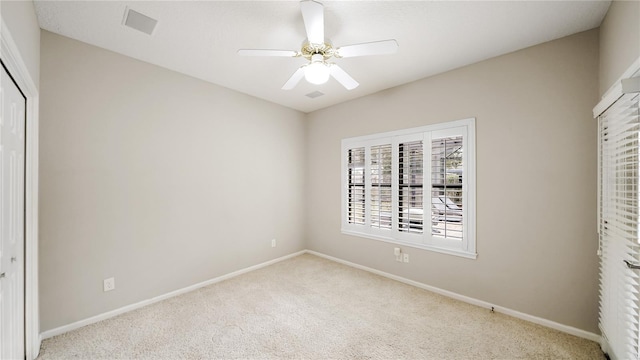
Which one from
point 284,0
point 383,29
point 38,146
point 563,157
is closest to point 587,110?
point 563,157

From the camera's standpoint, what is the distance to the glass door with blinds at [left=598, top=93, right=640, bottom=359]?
1559 mm

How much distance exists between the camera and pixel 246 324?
241 cm

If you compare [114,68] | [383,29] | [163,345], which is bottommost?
[163,345]

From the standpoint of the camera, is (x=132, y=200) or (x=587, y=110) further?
(x=132, y=200)

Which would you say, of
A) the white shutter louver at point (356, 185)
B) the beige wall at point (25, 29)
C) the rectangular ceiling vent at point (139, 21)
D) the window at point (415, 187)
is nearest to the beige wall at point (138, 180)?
the beige wall at point (25, 29)

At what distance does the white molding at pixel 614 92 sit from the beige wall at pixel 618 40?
43mm

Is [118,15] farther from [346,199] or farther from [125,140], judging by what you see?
[346,199]

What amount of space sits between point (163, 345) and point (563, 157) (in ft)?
12.6

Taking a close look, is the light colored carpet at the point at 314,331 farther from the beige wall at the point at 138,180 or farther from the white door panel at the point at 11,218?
the white door panel at the point at 11,218

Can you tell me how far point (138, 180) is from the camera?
275cm

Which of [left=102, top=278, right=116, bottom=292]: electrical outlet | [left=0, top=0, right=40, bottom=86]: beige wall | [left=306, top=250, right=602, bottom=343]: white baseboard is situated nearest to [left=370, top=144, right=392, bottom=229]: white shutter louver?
[left=306, top=250, right=602, bottom=343]: white baseboard

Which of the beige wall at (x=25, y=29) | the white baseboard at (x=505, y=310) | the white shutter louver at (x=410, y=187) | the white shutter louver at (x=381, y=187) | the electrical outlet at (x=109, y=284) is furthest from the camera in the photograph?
the white shutter louver at (x=381, y=187)

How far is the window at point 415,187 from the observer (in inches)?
114

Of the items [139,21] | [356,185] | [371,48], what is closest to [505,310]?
[356,185]
